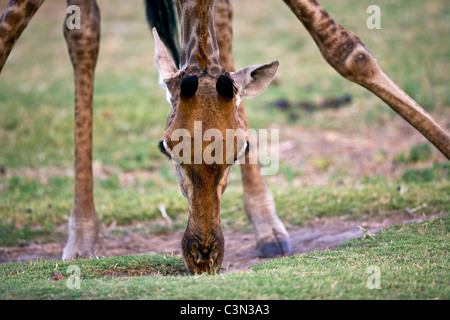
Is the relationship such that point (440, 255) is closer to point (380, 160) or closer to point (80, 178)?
point (80, 178)

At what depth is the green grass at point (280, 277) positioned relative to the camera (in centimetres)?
336

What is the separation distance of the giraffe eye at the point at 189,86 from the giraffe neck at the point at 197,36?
514mm

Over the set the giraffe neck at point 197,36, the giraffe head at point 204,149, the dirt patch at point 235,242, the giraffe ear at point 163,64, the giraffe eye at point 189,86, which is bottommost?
the dirt patch at point 235,242

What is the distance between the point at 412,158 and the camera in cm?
912

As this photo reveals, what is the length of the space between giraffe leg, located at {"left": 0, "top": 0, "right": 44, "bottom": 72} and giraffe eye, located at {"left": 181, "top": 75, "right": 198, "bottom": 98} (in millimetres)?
1664

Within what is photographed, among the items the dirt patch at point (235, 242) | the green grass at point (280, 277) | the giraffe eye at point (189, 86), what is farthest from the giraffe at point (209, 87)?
the green grass at point (280, 277)

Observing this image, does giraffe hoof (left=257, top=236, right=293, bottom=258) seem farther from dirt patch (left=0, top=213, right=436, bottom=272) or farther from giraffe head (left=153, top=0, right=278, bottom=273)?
giraffe head (left=153, top=0, right=278, bottom=273)

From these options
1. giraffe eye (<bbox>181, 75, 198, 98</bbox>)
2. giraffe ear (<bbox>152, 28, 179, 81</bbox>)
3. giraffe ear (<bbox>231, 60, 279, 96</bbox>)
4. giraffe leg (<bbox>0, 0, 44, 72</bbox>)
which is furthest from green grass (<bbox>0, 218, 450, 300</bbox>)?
giraffe leg (<bbox>0, 0, 44, 72</bbox>)

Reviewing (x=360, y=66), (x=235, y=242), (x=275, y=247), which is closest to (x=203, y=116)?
(x=360, y=66)

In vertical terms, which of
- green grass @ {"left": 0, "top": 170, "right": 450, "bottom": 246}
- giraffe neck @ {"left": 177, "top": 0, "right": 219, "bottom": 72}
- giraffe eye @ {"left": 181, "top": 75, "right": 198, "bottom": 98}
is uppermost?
giraffe neck @ {"left": 177, "top": 0, "right": 219, "bottom": 72}

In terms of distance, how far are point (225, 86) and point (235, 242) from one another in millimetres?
2829

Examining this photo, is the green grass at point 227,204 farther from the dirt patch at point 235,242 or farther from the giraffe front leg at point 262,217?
the giraffe front leg at point 262,217

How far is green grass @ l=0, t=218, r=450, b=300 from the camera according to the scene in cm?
336

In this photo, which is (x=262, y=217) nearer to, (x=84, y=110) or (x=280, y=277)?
(x=84, y=110)
